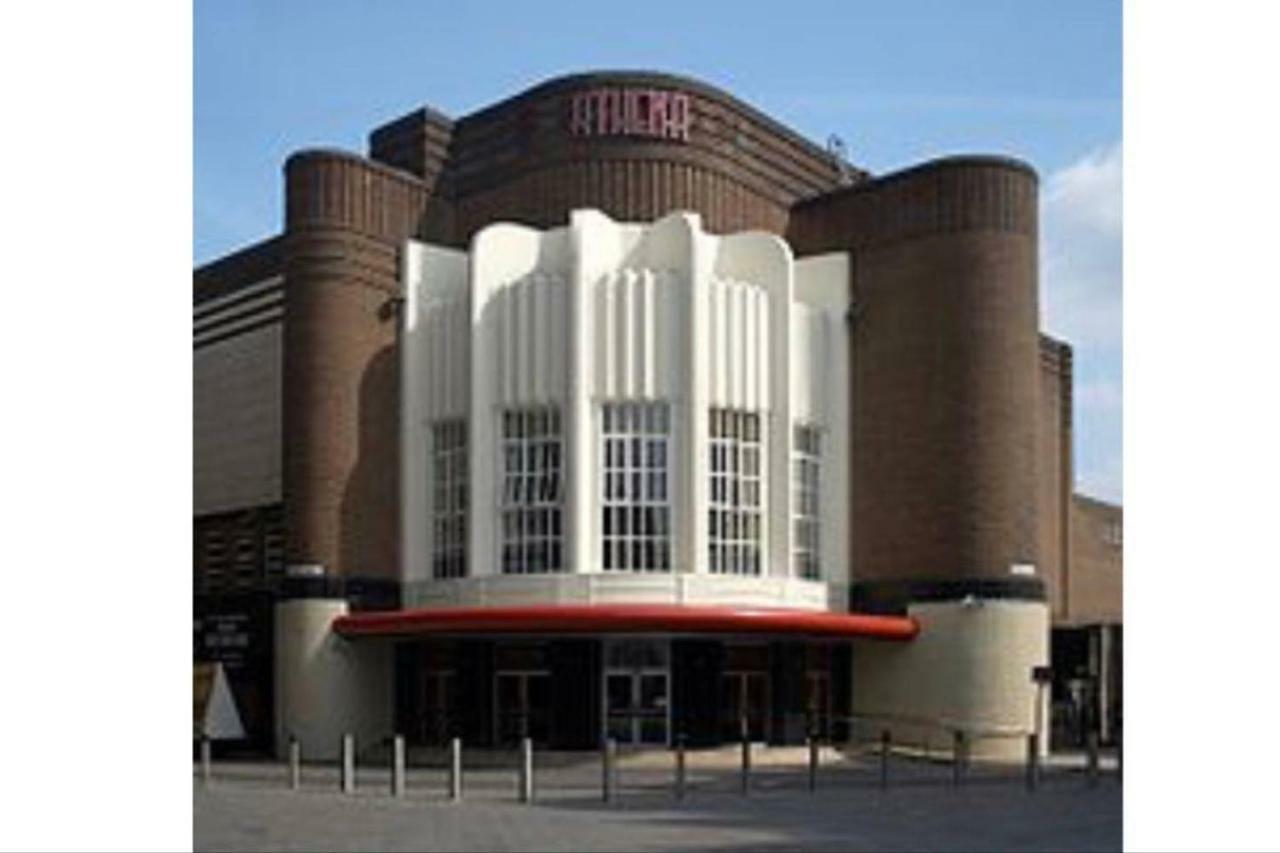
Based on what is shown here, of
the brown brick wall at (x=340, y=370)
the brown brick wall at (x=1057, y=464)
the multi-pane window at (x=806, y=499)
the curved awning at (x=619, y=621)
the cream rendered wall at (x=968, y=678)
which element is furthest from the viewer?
the brown brick wall at (x=1057, y=464)

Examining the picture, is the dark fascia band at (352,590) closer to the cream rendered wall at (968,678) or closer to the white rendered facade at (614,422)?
the white rendered facade at (614,422)

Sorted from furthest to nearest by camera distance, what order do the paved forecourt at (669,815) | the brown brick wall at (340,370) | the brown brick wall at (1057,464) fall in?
the brown brick wall at (1057,464) < the brown brick wall at (340,370) < the paved forecourt at (669,815)

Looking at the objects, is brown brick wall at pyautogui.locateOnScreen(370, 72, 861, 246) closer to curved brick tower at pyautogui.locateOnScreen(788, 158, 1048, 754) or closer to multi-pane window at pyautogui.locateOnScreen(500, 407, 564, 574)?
curved brick tower at pyautogui.locateOnScreen(788, 158, 1048, 754)

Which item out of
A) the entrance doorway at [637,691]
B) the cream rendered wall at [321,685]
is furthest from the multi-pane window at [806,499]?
the cream rendered wall at [321,685]

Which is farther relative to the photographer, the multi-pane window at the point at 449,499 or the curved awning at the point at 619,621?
the multi-pane window at the point at 449,499

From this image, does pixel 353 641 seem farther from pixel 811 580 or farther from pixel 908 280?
pixel 908 280

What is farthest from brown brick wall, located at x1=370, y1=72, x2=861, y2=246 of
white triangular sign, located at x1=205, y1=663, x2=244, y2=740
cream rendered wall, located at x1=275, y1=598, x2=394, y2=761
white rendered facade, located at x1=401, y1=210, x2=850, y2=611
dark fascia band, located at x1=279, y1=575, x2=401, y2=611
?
white triangular sign, located at x1=205, y1=663, x2=244, y2=740

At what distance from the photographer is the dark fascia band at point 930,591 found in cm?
3597

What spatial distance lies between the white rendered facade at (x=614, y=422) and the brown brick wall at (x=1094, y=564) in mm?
13805

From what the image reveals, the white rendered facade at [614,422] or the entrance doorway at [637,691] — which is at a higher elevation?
the white rendered facade at [614,422]

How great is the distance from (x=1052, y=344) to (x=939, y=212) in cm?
1043

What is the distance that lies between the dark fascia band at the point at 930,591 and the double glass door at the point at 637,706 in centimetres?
537

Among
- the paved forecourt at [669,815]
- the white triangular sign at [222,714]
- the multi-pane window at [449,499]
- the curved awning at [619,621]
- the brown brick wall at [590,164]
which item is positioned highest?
the brown brick wall at [590,164]
